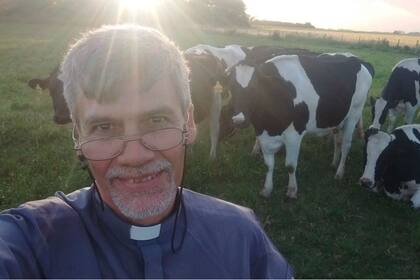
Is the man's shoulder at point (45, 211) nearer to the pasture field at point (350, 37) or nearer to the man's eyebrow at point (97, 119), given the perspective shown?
the man's eyebrow at point (97, 119)

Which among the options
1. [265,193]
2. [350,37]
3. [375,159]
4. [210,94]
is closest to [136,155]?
[265,193]

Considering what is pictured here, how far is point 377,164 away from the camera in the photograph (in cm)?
692

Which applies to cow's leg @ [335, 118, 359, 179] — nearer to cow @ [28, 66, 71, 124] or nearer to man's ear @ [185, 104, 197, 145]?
cow @ [28, 66, 71, 124]

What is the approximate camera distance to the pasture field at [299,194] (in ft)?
17.4

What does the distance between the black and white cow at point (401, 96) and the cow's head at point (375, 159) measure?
141 inches

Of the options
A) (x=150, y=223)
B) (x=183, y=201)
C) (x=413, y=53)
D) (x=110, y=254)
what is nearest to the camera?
Answer: (x=110, y=254)

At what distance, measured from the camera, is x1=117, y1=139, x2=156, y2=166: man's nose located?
1.72m

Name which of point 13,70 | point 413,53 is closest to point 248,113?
point 13,70

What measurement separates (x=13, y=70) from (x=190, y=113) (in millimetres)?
17175

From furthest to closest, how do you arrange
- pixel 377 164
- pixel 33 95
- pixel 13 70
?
pixel 13 70 → pixel 33 95 → pixel 377 164

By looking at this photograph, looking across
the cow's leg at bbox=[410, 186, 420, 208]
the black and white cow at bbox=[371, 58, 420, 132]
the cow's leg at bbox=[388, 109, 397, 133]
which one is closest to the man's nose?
the cow's leg at bbox=[410, 186, 420, 208]

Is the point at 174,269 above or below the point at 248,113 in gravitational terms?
above

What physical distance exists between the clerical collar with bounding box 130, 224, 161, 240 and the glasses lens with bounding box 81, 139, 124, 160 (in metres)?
0.28

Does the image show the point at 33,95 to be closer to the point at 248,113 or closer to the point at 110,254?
the point at 248,113
